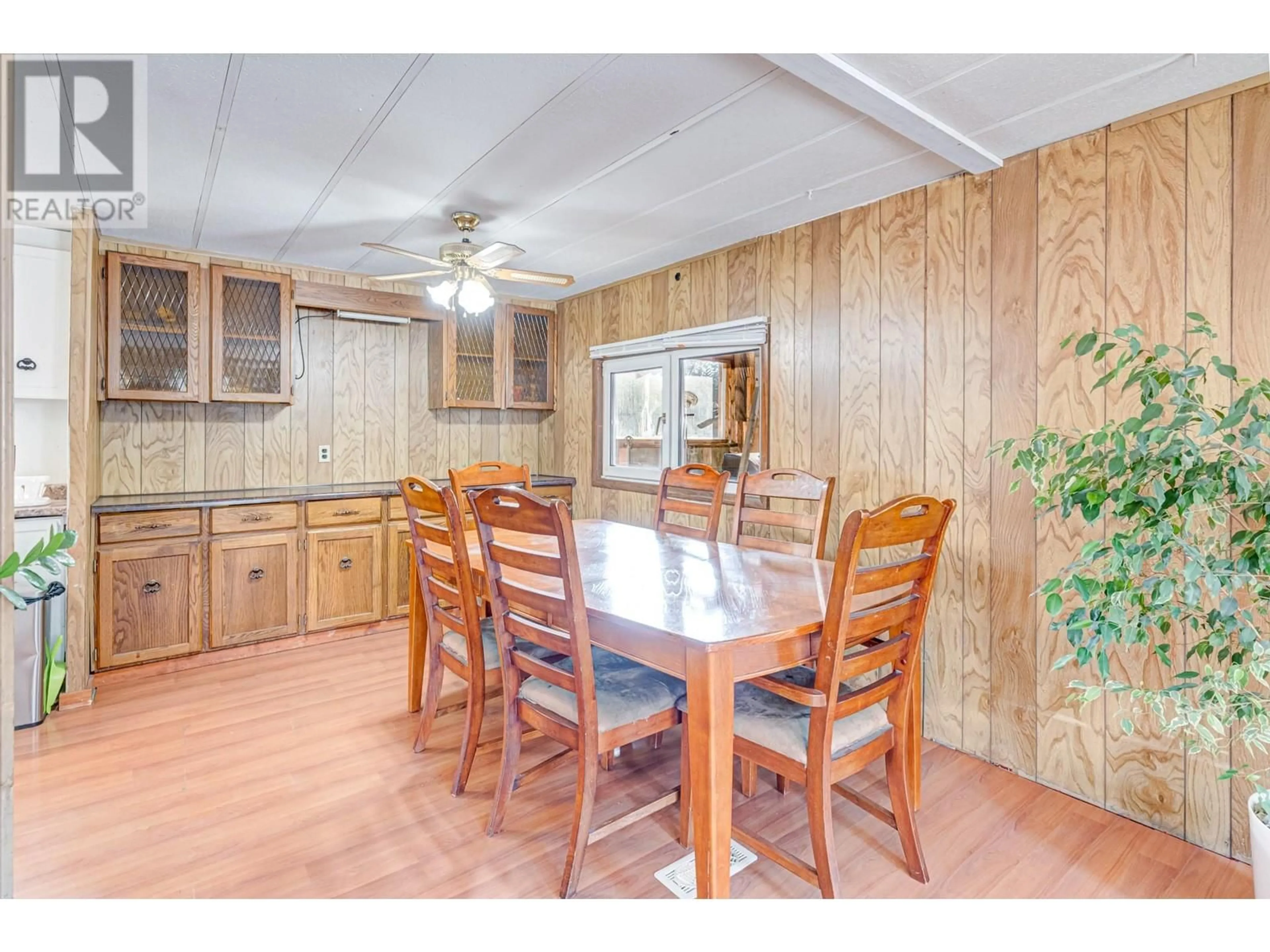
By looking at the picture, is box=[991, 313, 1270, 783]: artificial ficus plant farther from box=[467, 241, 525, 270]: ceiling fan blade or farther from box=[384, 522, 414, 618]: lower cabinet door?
box=[384, 522, 414, 618]: lower cabinet door

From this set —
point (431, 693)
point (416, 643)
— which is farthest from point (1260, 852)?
point (416, 643)

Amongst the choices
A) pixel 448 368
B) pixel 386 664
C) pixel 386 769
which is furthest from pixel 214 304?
pixel 386 769

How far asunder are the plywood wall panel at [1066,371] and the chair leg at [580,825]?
5.20 ft

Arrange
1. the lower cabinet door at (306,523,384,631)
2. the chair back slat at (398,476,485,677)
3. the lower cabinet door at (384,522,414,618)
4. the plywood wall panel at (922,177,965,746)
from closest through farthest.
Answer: the chair back slat at (398,476,485,677), the plywood wall panel at (922,177,965,746), the lower cabinet door at (306,523,384,631), the lower cabinet door at (384,522,414,618)

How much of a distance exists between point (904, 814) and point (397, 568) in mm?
3142

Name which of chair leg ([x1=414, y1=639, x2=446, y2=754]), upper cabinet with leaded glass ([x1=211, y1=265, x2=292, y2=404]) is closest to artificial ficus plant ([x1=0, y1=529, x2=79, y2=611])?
chair leg ([x1=414, y1=639, x2=446, y2=754])

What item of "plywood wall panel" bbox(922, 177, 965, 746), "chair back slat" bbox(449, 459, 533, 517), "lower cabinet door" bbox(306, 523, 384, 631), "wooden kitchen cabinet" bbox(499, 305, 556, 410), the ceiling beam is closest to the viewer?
the ceiling beam

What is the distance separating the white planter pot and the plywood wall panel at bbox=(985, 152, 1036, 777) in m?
0.70

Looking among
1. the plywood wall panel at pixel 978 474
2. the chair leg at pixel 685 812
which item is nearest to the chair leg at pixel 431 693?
the chair leg at pixel 685 812

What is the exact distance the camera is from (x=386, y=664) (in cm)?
337

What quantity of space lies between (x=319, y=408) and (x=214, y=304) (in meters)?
0.84

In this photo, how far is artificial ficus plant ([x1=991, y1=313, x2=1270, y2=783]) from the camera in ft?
4.66

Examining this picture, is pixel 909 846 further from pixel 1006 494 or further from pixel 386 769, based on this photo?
pixel 386 769

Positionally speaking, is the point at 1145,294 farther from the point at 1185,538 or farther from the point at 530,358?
the point at 530,358
